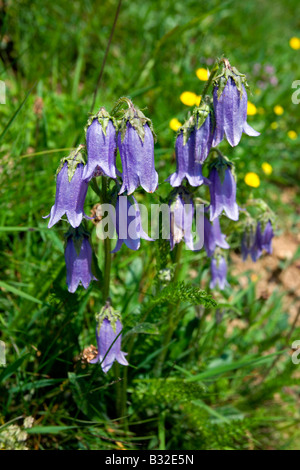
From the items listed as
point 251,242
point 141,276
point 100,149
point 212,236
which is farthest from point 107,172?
point 141,276

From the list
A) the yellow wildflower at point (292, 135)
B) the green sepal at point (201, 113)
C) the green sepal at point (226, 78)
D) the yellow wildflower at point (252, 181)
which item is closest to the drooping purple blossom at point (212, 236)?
the green sepal at point (201, 113)

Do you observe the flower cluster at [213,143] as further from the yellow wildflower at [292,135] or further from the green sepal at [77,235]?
the yellow wildflower at [292,135]

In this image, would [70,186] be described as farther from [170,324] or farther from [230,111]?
[170,324]

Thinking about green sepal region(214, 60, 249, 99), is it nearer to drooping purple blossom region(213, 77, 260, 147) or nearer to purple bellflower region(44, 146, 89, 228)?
drooping purple blossom region(213, 77, 260, 147)

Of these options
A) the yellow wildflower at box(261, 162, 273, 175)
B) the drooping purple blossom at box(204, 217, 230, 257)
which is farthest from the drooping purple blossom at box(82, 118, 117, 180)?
the yellow wildflower at box(261, 162, 273, 175)

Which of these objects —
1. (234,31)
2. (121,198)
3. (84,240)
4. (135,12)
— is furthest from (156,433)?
(234,31)

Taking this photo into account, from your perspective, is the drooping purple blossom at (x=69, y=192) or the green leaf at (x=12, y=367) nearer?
the drooping purple blossom at (x=69, y=192)
